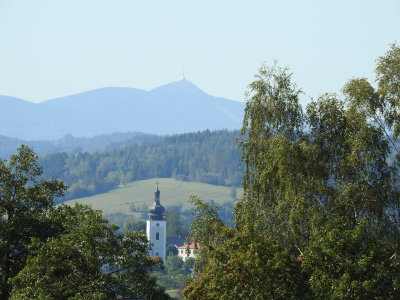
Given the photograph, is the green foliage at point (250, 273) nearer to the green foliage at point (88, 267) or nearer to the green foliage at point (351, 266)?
the green foliage at point (351, 266)

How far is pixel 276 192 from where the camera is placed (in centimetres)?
4081

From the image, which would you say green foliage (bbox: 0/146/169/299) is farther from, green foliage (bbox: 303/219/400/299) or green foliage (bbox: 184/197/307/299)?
green foliage (bbox: 303/219/400/299)

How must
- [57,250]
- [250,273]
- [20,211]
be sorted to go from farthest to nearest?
1. [20,211]
2. [57,250]
3. [250,273]

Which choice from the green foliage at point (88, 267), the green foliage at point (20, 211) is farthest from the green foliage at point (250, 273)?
the green foliage at point (20, 211)

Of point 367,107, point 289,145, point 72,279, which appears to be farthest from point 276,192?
point 72,279

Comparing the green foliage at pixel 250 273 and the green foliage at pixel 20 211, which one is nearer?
the green foliage at pixel 250 273

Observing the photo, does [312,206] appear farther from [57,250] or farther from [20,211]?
[20,211]

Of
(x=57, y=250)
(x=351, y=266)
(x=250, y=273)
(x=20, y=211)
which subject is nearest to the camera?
(x=351, y=266)

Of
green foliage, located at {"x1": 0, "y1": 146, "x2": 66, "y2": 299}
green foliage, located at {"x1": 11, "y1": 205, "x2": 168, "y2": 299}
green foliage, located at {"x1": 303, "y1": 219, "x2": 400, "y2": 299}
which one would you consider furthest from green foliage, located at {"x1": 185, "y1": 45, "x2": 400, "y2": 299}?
green foliage, located at {"x1": 0, "y1": 146, "x2": 66, "y2": 299}

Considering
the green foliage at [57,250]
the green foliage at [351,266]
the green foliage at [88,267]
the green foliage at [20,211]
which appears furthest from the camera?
the green foliage at [20,211]

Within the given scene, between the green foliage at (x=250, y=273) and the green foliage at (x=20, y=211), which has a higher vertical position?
the green foliage at (x=20, y=211)

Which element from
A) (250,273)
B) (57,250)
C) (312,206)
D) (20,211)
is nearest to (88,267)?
(57,250)

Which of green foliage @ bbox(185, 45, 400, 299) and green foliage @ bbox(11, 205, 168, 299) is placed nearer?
green foliage @ bbox(185, 45, 400, 299)

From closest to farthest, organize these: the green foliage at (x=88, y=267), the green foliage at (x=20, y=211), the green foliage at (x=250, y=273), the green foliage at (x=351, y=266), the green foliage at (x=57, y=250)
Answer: the green foliage at (x=351, y=266)
the green foliage at (x=250, y=273)
the green foliage at (x=88, y=267)
the green foliage at (x=57, y=250)
the green foliage at (x=20, y=211)
